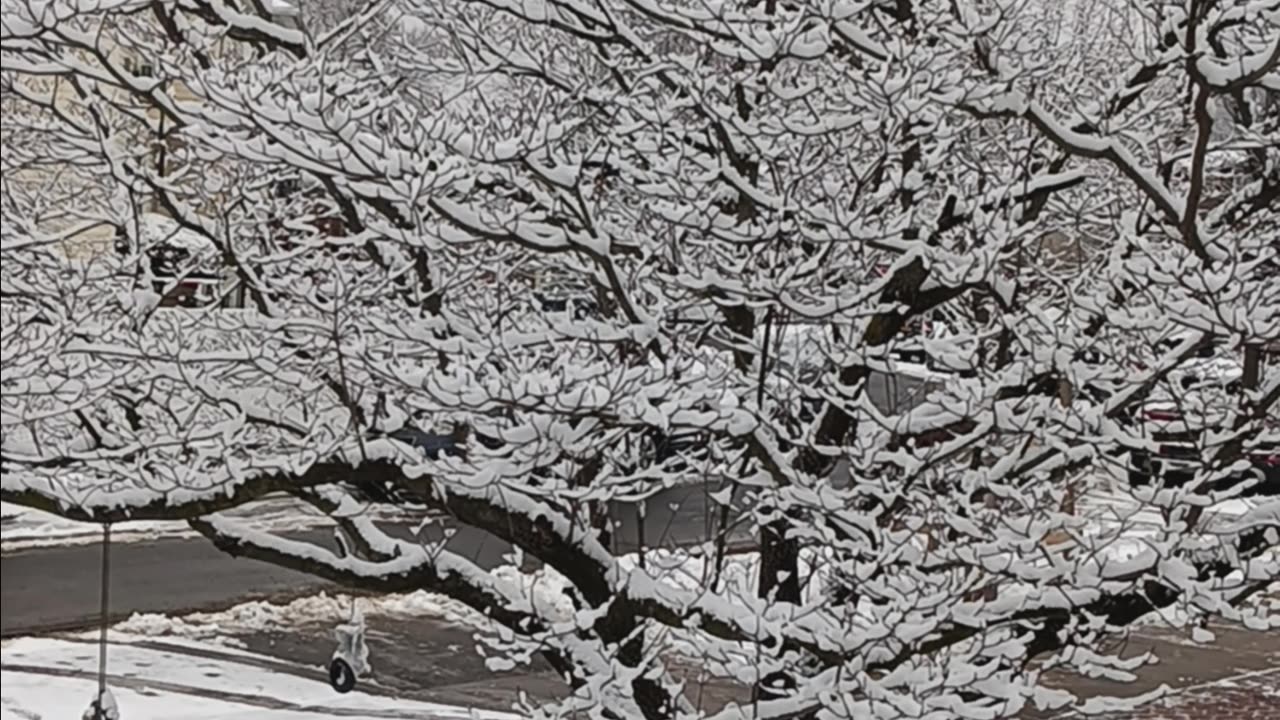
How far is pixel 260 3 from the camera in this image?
3.34 metres

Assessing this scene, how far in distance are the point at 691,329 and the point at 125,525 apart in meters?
1.38

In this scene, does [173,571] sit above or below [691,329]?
above

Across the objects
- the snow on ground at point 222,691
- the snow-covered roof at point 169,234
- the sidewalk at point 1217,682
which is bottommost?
the sidewalk at point 1217,682

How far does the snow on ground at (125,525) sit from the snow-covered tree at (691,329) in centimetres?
10

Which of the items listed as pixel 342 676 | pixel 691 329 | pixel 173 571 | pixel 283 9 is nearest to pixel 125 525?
pixel 283 9

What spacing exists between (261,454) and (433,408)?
42 centimetres

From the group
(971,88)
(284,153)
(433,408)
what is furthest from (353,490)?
(971,88)

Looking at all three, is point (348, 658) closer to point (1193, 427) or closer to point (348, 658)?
point (348, 658)

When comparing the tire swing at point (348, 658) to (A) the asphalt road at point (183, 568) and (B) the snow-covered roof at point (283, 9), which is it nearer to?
(A) the asphalt road at point (183, 568)

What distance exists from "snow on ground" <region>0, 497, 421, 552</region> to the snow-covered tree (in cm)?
10

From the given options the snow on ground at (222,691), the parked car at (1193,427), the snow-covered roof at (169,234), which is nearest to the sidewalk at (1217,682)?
the snow on ground at (222,691)

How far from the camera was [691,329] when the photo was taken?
3.69m

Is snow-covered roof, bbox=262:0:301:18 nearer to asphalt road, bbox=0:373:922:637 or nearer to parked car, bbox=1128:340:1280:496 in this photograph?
asphalt road, bbox=0:373:922:637

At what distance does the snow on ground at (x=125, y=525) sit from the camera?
224cm
